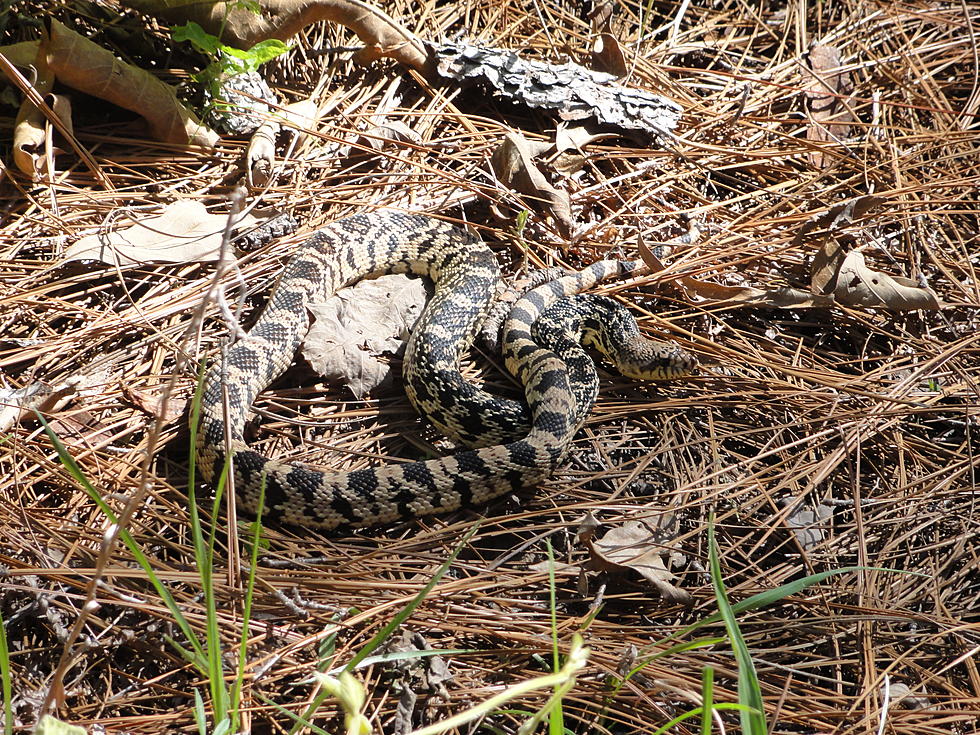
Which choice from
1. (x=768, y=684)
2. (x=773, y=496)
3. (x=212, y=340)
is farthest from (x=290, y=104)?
(x=768, y=684)

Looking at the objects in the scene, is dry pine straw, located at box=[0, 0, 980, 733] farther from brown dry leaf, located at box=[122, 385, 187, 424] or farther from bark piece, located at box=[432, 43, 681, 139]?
bark piece, located at box=[432, 43, 681, 139]

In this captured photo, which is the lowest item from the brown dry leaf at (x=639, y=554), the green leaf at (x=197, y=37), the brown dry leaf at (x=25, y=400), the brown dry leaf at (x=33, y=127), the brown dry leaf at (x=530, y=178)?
the brown dry leaf at (x=639, y=554)

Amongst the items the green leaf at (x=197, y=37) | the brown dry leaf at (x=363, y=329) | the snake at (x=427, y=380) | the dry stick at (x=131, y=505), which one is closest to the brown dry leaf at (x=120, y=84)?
the green leaf at (x=197, y=37)

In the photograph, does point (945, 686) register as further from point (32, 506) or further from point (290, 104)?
point (290, 104)

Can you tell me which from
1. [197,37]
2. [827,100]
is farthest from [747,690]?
[827,100]

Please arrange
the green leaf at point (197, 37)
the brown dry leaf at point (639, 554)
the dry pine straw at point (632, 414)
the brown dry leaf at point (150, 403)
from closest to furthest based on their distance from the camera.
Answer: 1. the dry pine straw at point (632, 414)
2. the brown dry leaf at point (639, 554)
3. the brown dry leaf at point (150, 403)
4. the green leaf at point (197, 37)

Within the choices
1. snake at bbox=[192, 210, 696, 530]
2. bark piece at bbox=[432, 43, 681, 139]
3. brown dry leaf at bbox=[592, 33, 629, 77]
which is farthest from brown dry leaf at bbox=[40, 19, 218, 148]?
brown dry leaf at bbox=[592, 33, 629, 77]

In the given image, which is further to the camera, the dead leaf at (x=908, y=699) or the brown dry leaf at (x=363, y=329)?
the brown dry leaf at (x=363, y=329)

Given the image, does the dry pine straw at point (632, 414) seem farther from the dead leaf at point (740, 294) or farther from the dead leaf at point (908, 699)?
the dead leaf at point (740, 294)
